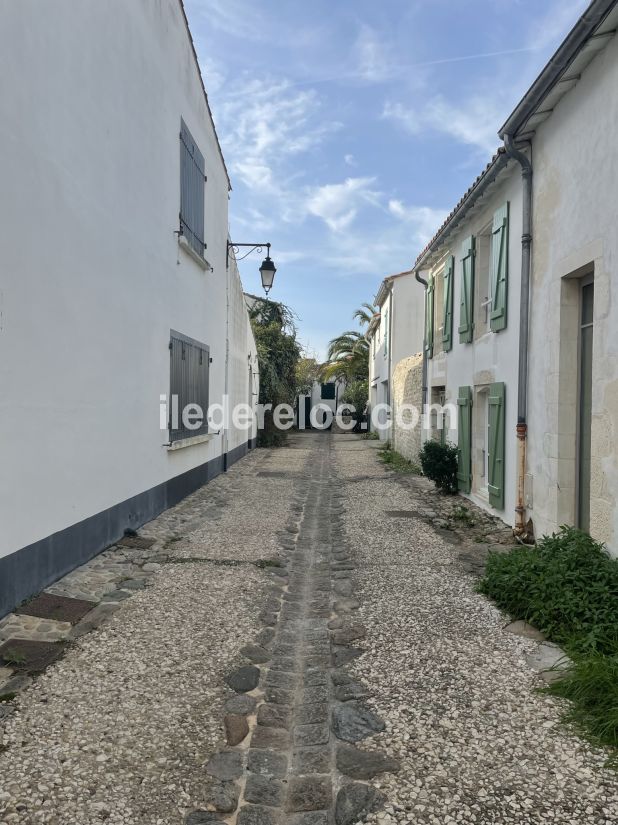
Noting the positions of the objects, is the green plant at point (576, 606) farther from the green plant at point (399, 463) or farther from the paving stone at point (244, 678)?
the green plant at point (399, 463)

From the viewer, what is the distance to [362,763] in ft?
8.11

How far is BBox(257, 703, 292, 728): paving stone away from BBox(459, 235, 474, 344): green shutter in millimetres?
6596

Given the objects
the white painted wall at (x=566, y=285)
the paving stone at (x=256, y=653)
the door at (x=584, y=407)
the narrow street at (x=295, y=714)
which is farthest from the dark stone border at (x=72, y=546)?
the door at (x=584, y=407)

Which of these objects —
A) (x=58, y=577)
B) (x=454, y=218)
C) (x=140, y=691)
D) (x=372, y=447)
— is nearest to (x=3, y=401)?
(x=58, y=577)

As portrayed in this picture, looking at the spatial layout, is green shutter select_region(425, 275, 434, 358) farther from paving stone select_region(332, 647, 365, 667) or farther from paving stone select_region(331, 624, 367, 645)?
paving stone select_region(332, 647, 365, 667)

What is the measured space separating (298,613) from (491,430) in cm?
412

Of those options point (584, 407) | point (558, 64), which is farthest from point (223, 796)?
point (558, 64)

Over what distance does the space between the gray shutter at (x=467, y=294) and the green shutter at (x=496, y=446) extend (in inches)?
57.0

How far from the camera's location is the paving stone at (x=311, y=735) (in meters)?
2.67

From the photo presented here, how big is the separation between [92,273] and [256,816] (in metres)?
4.29

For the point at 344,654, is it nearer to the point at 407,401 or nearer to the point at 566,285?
the point at 566,285

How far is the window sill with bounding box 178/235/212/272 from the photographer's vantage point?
786cm

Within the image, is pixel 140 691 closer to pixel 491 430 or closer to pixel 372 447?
pixel 491 430

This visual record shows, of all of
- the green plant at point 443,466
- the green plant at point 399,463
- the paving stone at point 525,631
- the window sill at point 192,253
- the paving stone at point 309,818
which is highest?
the window sill at point 192,253
